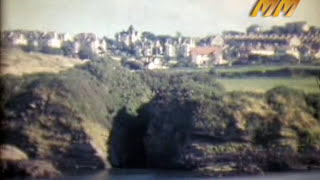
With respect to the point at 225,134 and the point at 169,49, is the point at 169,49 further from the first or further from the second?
the point at 225,134

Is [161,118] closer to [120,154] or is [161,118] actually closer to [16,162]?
[120,154]

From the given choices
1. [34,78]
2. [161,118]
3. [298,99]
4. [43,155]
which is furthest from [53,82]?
[298,99]

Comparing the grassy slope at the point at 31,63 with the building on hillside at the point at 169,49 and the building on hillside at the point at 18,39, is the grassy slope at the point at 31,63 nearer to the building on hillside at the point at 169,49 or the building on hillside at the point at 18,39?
the building on hillside at the point at 18,39

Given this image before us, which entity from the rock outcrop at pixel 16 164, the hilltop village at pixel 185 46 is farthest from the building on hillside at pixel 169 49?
the rock outcrop at pixel 16 164

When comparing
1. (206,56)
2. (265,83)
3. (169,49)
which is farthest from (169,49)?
(265,83)

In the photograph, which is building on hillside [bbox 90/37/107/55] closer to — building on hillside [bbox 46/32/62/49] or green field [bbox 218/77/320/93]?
building on hillside [bbox 46/32/62/49]

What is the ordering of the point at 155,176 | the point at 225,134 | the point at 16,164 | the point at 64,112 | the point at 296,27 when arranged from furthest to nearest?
the point at 296,27, the point at 225,134, the point at 155,176, the point at 64,112, the point at 16,164
